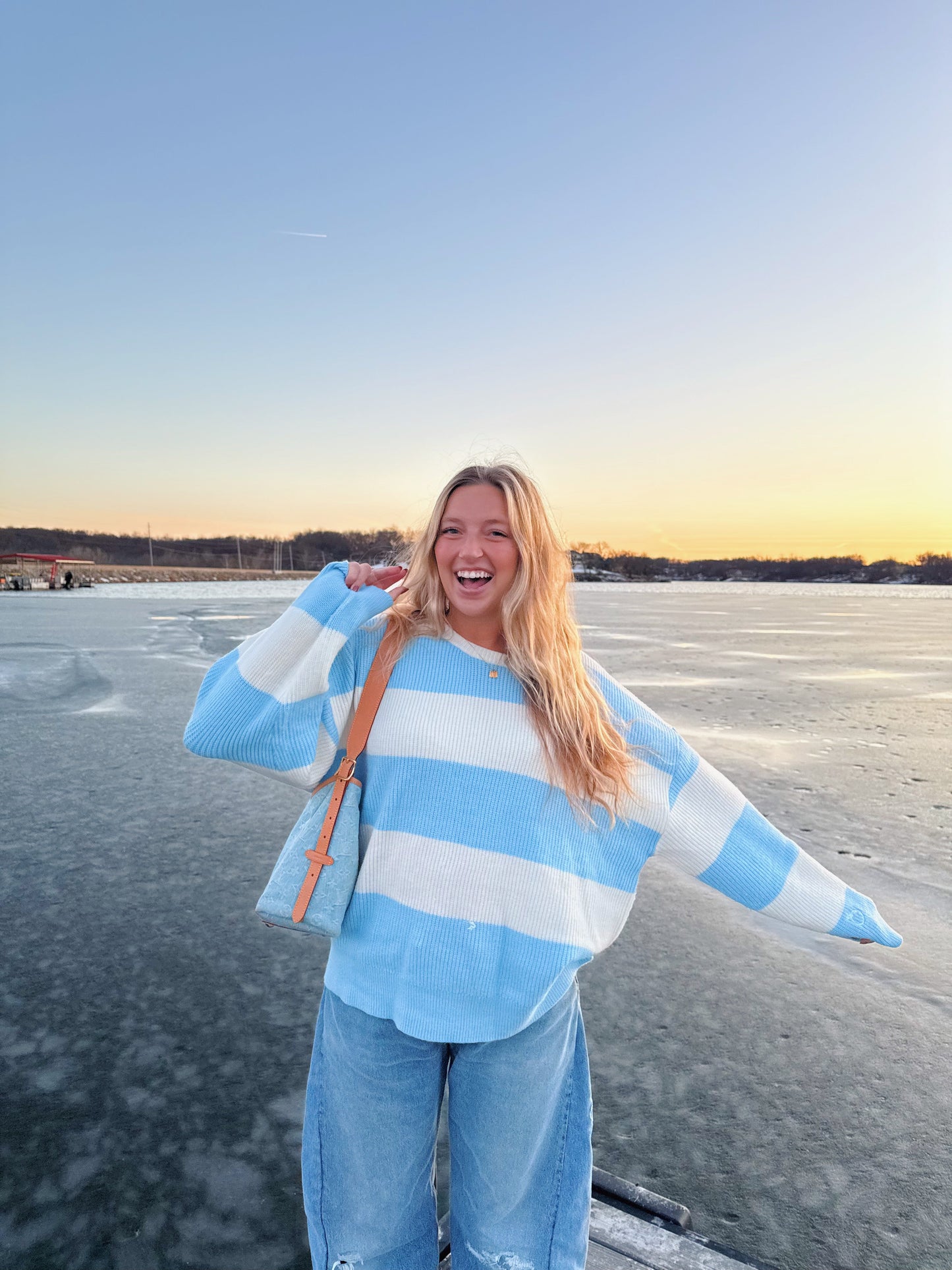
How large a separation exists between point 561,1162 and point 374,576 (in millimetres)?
1317

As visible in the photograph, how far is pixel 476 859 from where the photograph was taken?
1534 millimetres

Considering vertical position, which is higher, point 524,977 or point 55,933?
point 524,977

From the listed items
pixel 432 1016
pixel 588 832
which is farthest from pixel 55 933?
pixel 588 832

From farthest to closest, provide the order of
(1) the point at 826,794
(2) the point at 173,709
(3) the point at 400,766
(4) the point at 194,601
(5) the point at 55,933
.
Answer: (4) the point at 194,601
(2) the point at 173,709
(1) the point at 826,794
(5) the point at 55,933
(3) the point at 400,766

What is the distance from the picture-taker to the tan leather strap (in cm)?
148

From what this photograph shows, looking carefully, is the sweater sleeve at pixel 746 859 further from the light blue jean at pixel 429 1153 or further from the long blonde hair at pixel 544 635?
the light blue jean at pixel 429 1153

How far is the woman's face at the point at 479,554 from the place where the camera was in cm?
167

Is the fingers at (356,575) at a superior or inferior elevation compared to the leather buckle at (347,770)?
superior

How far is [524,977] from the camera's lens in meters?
1.51

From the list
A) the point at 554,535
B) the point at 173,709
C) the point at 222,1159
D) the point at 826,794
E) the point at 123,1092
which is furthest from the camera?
the point at 173,709

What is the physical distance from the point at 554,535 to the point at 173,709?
23.4ft

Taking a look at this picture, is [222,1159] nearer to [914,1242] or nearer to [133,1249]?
[133,1249]

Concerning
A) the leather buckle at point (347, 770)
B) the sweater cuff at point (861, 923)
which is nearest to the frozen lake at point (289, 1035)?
the sweater cuff at point (861, 923)

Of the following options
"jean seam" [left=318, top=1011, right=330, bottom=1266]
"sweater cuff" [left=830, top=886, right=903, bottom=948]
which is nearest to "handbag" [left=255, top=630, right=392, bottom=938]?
"jean seam" [left=318, top=1011, right=330, bottom=1266]
